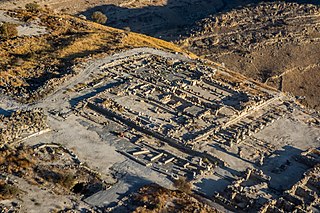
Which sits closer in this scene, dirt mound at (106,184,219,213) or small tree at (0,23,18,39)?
dirt mound at (106,184,219,213)

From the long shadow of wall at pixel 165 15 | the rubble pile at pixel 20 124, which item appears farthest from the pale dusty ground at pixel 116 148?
the long shadow of wall at pixel 165 15

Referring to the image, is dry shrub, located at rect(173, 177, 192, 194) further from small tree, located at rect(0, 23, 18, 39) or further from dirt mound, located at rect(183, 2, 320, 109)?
small tree, located at rect(0, 23, 18, 39)

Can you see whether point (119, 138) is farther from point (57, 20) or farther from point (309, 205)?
point (57, 20)

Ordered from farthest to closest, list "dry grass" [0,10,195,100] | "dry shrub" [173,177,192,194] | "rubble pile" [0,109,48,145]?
"dry grass" [0,10,195,100]
"rubble pile" [0,109,48,145]
"dry shrub" [173,177,192,194]

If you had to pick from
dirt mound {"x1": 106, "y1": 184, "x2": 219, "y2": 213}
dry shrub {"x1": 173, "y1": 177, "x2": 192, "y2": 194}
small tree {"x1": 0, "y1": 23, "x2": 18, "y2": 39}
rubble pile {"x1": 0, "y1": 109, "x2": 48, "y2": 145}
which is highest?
dry shrub {"x1": 173, "y1": 177, "x2": 192, "y2": 194}

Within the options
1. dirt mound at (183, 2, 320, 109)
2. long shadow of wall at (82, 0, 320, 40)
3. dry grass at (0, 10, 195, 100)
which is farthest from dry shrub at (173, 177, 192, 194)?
long shadow of wall at (82, 0, 320, 40)

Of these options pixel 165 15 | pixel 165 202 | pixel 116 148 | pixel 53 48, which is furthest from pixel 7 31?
pixel 165 15

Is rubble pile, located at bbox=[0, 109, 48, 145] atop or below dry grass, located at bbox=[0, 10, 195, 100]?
below
